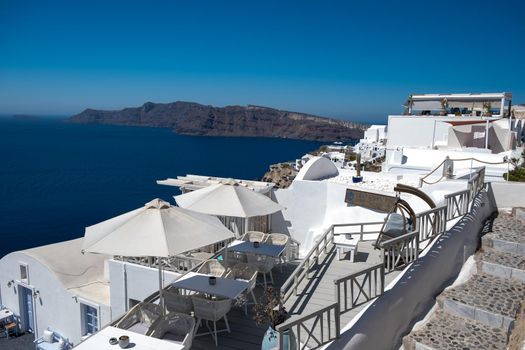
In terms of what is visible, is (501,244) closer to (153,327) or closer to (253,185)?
(253,185)

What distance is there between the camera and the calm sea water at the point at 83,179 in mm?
45969

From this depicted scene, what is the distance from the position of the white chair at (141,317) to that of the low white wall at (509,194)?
10891 mm

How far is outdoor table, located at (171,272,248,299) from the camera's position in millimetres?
6625

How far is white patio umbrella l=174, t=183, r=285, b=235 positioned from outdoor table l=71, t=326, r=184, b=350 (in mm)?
Answer: 3138

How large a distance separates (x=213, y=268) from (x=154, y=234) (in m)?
2.56

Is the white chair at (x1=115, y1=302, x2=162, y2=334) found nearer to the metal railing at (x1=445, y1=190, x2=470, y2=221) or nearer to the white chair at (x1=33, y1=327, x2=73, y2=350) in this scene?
the metal railing at (x1=445, y1=190, x2=470, y2=221)

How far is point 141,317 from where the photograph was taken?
6.30 meters

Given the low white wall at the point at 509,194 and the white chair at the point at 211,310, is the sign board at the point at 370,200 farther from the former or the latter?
the white chair at the point at 211,310

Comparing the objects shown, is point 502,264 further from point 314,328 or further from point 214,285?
point 214,285

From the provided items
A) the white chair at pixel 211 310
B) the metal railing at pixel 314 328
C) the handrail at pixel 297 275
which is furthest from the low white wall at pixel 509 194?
the white chair at pixel 211 310

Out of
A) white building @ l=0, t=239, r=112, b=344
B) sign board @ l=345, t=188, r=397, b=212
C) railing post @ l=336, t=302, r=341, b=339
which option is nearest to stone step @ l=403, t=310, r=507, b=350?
railing post @ l=336, t=302, r=341, b=339

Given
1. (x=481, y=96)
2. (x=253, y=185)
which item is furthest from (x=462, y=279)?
(x=481, y=96)

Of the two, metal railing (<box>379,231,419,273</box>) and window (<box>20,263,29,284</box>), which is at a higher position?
metal railing (<box>379,231,419,273</box>)

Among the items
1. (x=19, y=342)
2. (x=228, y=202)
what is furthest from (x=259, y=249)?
(x=19, y=342)
